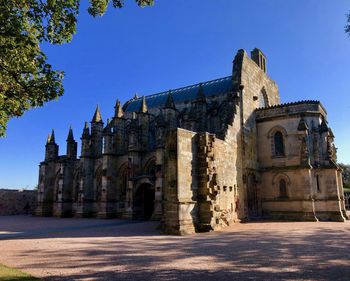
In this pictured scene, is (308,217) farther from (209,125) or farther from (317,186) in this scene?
(209,125)

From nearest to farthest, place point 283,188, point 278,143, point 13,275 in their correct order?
point 13,275, point 283,188, point 278,143

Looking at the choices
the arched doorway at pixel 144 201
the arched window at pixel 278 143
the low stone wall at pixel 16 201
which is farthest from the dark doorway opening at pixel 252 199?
the low stone wall at pixel 16 201

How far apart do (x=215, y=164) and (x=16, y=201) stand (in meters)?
33.2

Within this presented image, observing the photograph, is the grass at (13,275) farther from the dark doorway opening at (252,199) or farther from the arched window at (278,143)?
the arched window at (278,143)

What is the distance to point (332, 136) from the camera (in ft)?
82.3

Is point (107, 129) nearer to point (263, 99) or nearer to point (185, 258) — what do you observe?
point (263, 99)

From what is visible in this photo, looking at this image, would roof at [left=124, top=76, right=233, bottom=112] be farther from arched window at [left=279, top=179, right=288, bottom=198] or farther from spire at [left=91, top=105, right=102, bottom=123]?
arched window at [left=279, top=179, right=288, bottom=198]

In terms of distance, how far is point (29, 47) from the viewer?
7723 mm

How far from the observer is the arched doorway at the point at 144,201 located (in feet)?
86.3

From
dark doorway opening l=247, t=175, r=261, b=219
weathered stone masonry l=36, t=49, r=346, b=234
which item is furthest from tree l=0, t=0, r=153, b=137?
dark doorway opening l=247, t=175, r=261, b=219

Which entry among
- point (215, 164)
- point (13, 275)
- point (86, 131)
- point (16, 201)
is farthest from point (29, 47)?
point (16, 201)

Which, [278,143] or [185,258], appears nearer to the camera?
[185,258]

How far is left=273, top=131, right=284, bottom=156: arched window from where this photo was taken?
24.3 meters

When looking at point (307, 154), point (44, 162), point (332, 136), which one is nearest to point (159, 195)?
point (307, 154)
